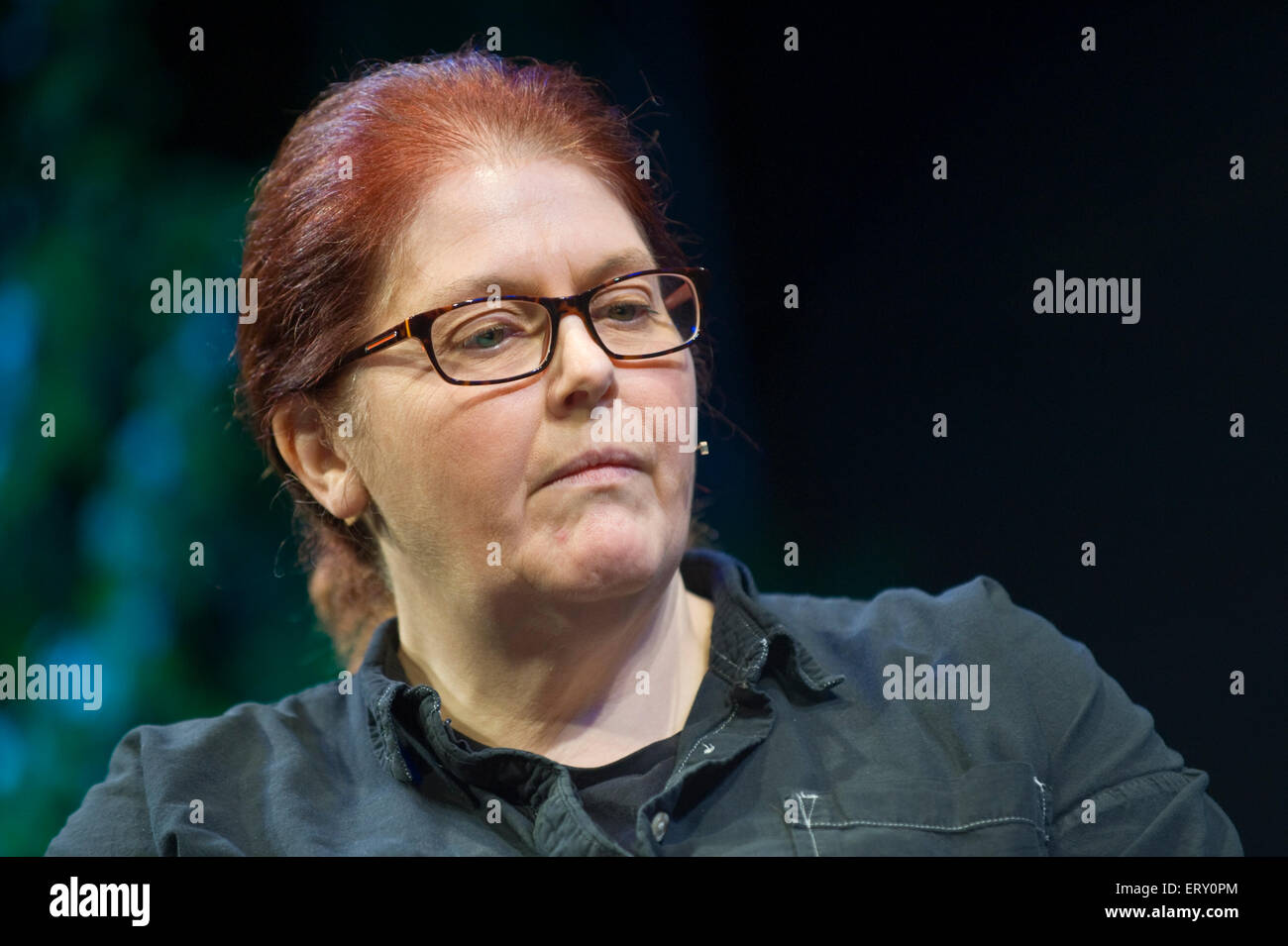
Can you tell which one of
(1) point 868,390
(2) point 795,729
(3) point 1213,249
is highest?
(3) point 1213,249

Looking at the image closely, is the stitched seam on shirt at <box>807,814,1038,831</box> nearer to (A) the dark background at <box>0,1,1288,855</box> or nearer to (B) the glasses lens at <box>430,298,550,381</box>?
(A) the dark background at <box>0,1,1288,855</box>

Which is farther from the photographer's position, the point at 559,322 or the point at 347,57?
the point at 347,57

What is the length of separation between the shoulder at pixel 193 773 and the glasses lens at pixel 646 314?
0.71 metres

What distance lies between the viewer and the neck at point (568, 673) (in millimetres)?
1661

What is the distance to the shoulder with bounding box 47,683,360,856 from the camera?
65.1 inches

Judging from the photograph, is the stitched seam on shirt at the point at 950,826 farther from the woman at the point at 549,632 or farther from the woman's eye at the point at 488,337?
the woman's eye at the point at 488,337

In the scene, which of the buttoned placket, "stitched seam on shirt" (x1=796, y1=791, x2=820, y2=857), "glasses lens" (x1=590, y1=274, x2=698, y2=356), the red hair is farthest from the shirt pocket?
the red hair

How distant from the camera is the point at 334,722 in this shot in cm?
187

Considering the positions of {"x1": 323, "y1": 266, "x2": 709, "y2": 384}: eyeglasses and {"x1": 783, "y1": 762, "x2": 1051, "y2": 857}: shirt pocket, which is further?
{"x1": 323, "y1": 266, "x2": 709, "y2": 384}: eyeglasses

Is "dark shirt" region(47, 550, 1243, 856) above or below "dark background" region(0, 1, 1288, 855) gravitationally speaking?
below

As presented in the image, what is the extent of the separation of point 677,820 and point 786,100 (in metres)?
1.26

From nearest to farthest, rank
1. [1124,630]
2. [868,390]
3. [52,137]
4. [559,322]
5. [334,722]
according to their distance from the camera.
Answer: [559,322], [334,722], [1124,630], [868,390], [52,137]
